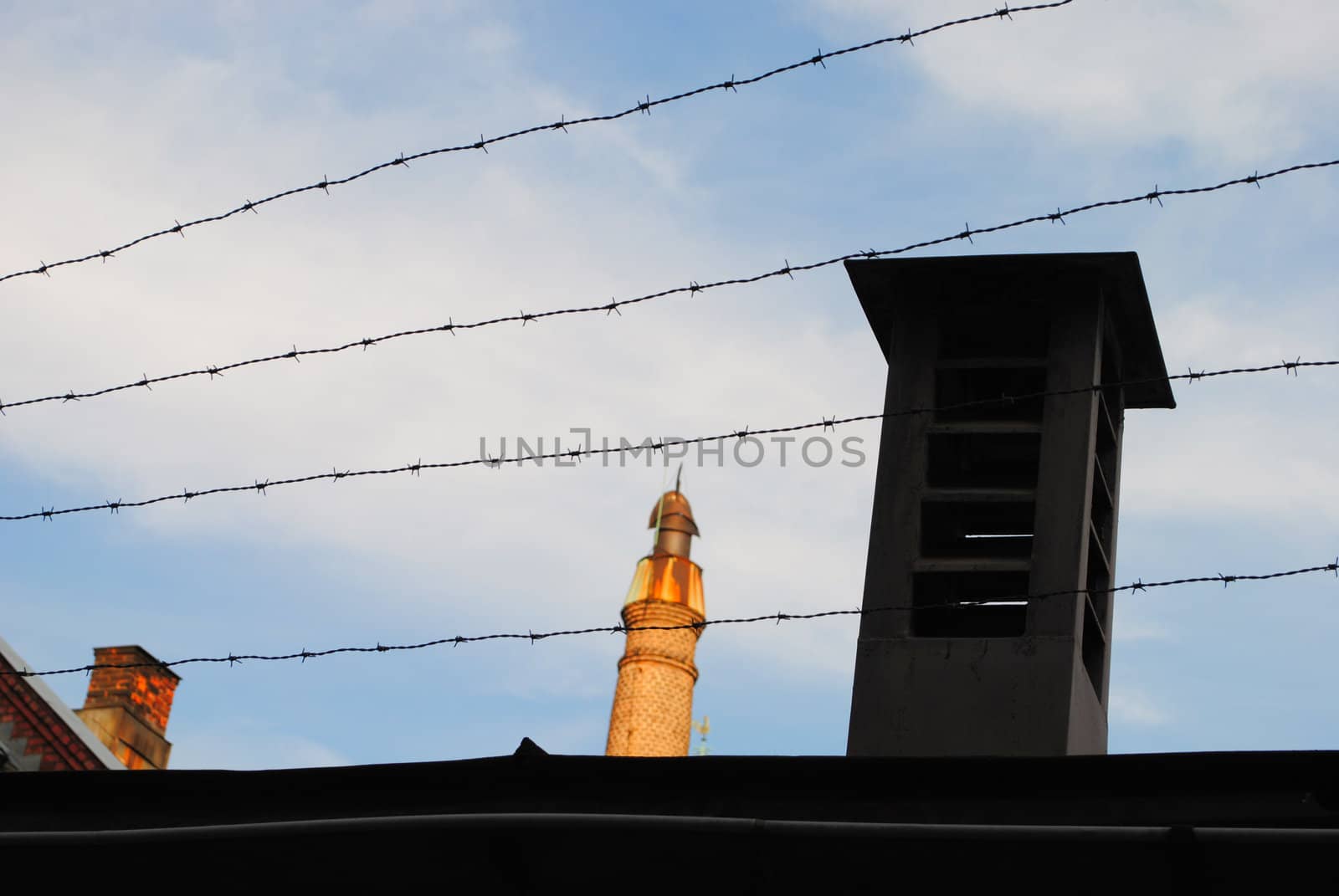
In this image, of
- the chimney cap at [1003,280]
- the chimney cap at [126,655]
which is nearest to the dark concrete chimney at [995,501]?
the chimney cap at [1003,280]

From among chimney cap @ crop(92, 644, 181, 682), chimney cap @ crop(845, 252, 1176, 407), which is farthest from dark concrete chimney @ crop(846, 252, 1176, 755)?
chimney cap @ crop(92, 644, 181, 682)

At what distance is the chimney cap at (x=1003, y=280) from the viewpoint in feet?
27.3

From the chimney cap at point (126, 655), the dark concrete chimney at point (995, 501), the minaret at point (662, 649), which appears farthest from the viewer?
the minaret at point (662, 649)

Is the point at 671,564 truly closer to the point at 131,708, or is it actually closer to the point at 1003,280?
the point at 131,708

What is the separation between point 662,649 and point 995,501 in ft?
108

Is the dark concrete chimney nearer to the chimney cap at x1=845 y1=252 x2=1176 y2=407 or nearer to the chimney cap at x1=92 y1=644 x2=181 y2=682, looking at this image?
the chimney cap at x1=845 y1=252 x2=1176 y2=407

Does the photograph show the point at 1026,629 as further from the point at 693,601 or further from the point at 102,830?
→ the point at 693,601

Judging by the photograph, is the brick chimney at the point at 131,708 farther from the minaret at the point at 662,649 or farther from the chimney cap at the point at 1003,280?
the minaret at the point at 662,649

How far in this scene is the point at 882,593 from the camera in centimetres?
792

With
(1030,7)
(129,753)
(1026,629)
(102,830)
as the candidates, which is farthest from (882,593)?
(129,753)

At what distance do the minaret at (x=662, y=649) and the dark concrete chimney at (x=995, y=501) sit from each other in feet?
101

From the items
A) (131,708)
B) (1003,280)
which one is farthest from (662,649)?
(1003,280)

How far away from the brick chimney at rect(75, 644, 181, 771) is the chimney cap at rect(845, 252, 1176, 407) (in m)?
13.3

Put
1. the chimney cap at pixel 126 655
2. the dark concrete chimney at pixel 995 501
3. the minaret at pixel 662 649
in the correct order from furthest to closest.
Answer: the minaret at pixel 662 649 → the chimney cap at pixel 126 655 → the dark concrete chimney at pixel 995 501
